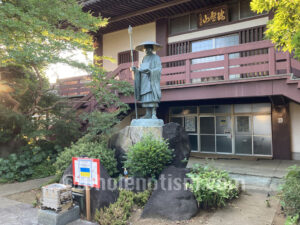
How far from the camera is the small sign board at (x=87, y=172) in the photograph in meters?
4.15

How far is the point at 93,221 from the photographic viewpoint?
14.3 ft

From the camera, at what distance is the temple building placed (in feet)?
27.0

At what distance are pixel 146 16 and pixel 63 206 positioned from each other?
1022 centimetres

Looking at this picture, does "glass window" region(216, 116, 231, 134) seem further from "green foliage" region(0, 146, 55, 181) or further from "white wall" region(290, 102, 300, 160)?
"green foliage" region(0, 146, 55, 181)

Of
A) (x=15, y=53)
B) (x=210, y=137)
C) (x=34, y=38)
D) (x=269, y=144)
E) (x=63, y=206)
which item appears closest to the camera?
(x=63, y=206)

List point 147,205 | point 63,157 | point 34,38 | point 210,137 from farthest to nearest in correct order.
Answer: point 210,137 → point 34,38 → point 63,157 → point 147,205

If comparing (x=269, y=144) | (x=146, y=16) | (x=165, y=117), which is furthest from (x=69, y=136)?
(x=269, y=144)

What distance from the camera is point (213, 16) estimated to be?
35.5 ft

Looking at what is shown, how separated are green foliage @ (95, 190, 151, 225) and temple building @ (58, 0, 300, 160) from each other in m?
4.76

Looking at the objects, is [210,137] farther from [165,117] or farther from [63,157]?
[63,157]

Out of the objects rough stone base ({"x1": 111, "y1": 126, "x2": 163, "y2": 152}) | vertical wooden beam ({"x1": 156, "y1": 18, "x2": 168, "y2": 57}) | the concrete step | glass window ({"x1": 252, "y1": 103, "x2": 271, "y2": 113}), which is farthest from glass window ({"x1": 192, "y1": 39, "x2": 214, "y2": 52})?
rough stone base ({"x1": 111, "y1": 126, "x2": 163, "y2": 152})

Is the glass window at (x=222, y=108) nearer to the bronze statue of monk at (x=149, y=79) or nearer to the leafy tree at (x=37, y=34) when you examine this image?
the bronze statue of monk at (x=149, y=79)

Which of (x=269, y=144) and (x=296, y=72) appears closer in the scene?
(x=296, y=72)

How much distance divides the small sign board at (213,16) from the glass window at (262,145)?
17.7ft
